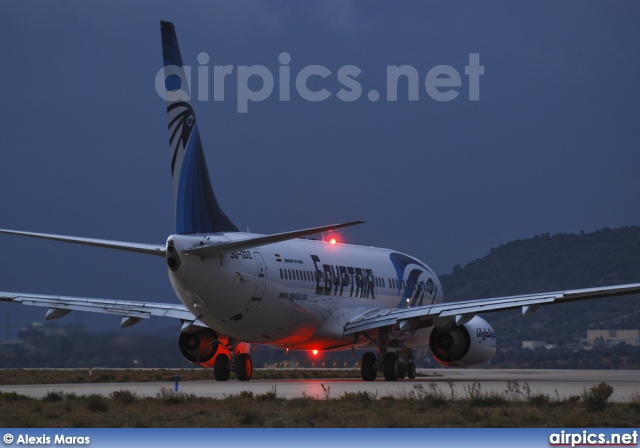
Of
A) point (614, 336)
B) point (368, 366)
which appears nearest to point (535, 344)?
point (614, 336)

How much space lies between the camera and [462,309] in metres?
35.0

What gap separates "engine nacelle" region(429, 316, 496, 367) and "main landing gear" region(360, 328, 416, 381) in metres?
1.27

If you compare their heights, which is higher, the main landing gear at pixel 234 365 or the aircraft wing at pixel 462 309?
the aircraft wing at pixel 462 309

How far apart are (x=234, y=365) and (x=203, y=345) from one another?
86.0 inches

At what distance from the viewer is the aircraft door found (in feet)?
109

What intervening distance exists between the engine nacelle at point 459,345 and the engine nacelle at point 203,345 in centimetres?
706

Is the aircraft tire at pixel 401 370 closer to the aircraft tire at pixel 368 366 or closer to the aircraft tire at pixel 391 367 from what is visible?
the aircraft tire at pixel 391 367

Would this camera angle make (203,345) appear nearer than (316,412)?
No

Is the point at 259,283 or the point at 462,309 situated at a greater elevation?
the point at 259,283

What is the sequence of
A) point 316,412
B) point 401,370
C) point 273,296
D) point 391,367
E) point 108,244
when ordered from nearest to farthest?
point 316,412 < point 108,244 < point 273,296 < point 391,367 < point 401,370

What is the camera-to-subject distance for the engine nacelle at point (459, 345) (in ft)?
121

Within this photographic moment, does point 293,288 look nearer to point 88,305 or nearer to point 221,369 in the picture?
point 221,369

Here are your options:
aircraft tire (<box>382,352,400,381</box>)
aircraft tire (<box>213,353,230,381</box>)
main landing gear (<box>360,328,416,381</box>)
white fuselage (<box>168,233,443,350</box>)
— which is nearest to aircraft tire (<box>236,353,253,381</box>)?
aircraft tire (<box>213,353,230,381</box>)

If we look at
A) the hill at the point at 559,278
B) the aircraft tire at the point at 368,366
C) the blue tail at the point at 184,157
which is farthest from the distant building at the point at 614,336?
the blue tail at the point at 184,157
